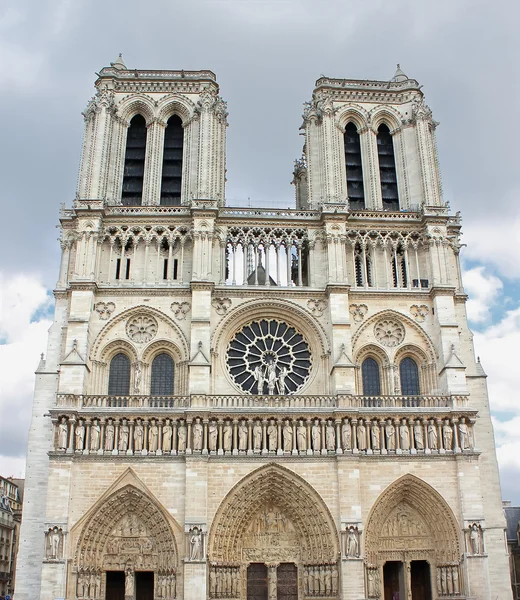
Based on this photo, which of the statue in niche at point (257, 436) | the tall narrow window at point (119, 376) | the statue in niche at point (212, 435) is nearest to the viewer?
the statue in niche at point (212, 435)

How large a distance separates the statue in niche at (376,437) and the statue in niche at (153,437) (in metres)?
7.23

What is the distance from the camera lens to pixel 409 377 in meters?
26.2

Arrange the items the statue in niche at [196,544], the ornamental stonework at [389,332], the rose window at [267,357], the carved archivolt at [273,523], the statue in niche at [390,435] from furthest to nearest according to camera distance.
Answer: the ornamental stonework at [389,332]
the rose window at [267,357]
the statue in niche at [390,435]
the carved archivolt at [273,523]
the statue in niche at [196,544]

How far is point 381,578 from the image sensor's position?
22953 millimetres

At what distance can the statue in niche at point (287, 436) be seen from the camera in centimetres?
2341

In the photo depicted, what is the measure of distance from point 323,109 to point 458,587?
744 inches

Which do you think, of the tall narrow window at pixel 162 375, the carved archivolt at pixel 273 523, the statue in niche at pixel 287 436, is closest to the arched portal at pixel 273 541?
the carved archivolt at pixel 273 523

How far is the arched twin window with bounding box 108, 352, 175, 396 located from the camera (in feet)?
82.9

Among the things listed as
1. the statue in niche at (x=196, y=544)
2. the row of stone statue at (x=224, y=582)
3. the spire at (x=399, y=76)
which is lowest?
the row of stone statue at (x=224, y=582)

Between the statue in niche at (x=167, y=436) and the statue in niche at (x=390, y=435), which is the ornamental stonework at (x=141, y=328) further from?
the statue in niche at (x=390, y=435)

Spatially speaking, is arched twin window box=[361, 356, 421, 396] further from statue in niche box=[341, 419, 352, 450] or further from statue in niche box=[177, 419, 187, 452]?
statue in niche box=[177, 419, 187, 452]

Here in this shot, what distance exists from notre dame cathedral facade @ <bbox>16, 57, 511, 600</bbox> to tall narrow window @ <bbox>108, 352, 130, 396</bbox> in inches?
2.9

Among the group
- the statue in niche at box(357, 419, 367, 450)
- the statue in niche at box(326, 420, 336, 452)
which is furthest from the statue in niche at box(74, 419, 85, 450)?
the statue in niche at box(357, 419, 367, 450)

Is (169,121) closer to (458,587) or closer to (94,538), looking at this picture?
(94,538)
